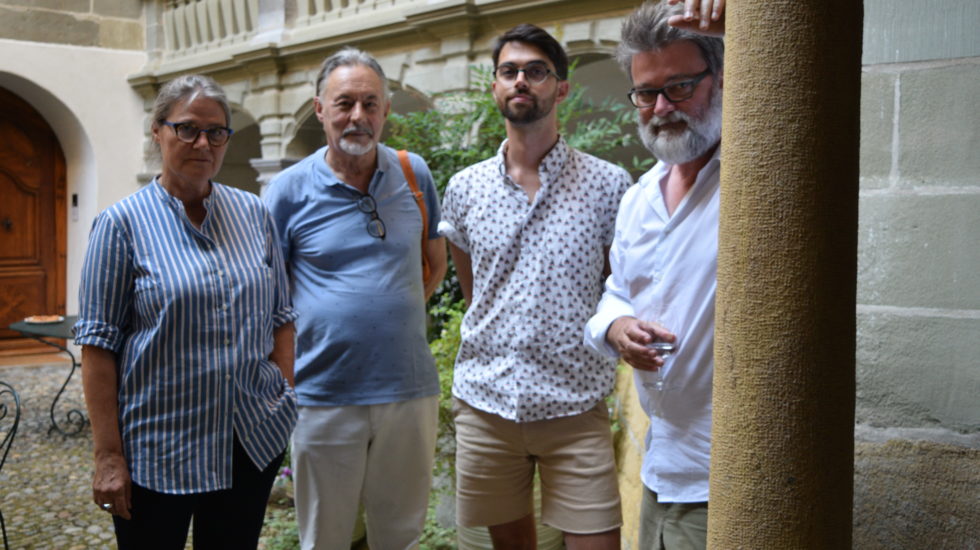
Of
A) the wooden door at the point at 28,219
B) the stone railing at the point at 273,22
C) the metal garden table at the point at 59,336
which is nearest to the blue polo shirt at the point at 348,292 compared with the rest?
the metal garden table at the point at 59,336

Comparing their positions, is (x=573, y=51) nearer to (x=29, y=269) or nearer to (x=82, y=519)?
(x=82, y=519)

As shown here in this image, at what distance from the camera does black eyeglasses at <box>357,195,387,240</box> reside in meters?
2.52

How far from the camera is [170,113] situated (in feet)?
6.74

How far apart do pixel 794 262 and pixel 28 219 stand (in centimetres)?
1123

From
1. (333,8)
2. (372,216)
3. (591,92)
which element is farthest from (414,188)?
(591,92)

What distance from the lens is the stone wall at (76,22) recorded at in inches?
373

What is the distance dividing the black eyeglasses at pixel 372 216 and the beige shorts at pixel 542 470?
532 millimetres

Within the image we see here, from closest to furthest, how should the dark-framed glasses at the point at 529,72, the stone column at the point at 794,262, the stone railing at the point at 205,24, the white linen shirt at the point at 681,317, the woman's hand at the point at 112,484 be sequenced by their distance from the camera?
1. the stone column at the point at 794,262
2. the white linen shirt at the point at 681,317
3. the woman's hand at the point at 112,484
4. the dark-framed glasses at the point at 529,72
5. the stone railing at the point at 205,24

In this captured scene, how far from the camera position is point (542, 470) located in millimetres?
2293

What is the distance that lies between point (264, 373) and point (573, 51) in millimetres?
4623

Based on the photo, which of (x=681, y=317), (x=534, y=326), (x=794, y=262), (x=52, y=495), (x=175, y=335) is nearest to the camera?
(x=794, y=262)

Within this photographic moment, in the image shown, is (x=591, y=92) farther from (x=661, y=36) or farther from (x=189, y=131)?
(x=661, y=36)

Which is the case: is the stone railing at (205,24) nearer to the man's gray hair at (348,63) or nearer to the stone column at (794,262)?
the man's gray hair at (348,63)

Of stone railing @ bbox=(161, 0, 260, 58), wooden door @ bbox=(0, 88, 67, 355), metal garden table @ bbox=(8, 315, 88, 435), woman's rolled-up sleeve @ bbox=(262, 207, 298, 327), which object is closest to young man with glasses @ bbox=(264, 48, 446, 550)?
woman's rolled-up sleeve @ bbox=(262, 207, 298, 327)
